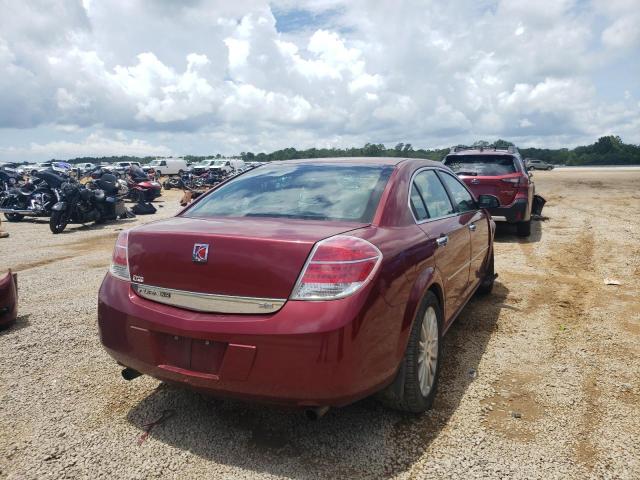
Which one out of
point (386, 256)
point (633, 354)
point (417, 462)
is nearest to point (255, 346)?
point (386, 256)

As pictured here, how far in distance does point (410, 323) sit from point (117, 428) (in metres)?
1.79

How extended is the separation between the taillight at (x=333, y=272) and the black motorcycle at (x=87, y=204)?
1115 cm

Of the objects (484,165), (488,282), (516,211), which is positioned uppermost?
(484,165)

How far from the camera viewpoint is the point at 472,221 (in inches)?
170

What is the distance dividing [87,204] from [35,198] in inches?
95.3

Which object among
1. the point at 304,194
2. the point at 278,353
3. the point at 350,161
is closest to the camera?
the point at 278,353

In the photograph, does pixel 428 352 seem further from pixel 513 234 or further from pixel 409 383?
pixel 513 234

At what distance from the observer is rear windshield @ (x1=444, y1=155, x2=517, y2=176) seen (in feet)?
30.3

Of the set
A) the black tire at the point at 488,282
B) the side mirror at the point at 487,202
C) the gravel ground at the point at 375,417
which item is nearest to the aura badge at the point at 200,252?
the gravel ground at the point at 375,417

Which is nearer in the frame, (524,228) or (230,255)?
(230,255)

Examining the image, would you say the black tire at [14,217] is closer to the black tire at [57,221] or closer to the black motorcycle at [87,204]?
the black motorcycle at [87,204]

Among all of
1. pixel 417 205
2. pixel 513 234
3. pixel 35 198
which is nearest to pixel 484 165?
pixel 513 234

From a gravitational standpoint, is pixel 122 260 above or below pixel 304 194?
below

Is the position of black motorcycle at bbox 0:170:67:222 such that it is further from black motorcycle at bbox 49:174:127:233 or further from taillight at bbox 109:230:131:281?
taillight at bbox 109:230:131:281
